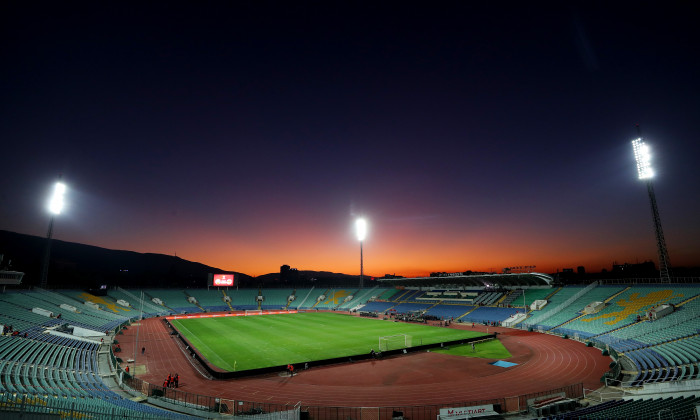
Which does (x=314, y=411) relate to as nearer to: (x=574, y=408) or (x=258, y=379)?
(x=258, y=379)

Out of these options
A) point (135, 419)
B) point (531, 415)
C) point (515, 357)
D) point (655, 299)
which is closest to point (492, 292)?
point (655, 299)

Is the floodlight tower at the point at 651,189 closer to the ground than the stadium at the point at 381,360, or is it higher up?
higher up

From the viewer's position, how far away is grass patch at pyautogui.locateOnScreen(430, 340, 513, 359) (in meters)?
32.6

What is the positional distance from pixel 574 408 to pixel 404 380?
35.2 feet

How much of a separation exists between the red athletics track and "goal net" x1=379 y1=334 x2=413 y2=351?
2.48m

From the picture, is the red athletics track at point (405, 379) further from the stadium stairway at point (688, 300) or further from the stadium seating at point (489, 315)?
the stadium seating at point (489, 315)

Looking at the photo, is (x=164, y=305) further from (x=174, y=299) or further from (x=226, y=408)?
(x=226, y=408)

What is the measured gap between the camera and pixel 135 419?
12.2 meters

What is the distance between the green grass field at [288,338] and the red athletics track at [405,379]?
3.14 metres

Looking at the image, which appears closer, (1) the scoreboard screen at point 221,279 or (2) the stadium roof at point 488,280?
(2) the stadium roof at point 488,280

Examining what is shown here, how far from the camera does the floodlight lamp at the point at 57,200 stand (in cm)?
4700

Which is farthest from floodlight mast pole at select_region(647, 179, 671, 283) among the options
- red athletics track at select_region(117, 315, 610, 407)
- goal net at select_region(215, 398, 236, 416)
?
goal net at select_region(215, 398, 236, 416)

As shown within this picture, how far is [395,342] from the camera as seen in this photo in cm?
3838

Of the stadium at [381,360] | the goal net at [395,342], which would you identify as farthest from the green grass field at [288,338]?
the goal net at [395,342]
